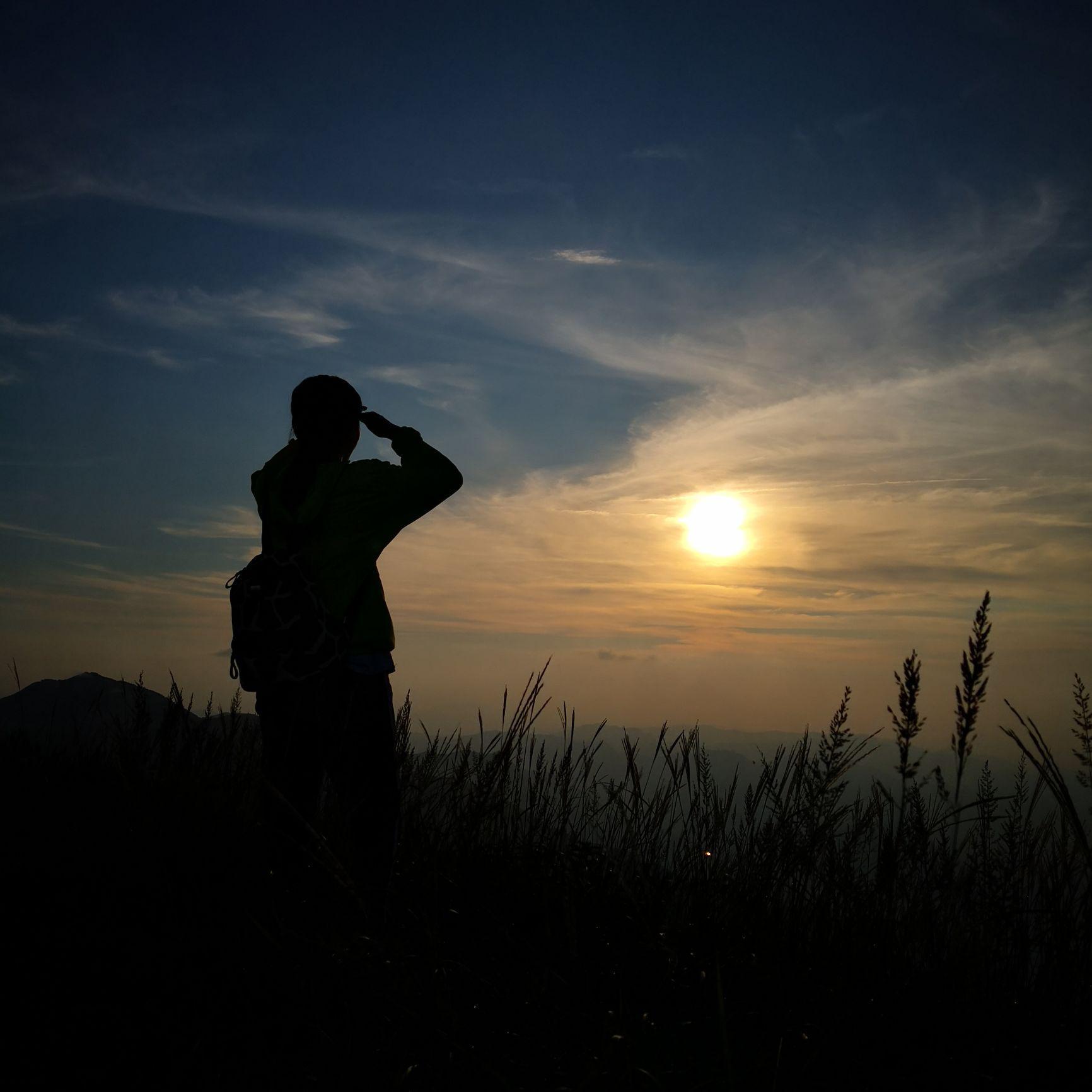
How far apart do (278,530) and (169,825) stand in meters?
1.50

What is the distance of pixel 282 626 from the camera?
2.69 metres

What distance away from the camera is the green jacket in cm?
281

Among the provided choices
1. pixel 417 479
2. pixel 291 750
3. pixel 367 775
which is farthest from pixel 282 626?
pixel 417 479

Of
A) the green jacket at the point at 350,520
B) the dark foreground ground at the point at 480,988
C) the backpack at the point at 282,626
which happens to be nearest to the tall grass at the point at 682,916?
the dark foreground ground at the point at 480,988

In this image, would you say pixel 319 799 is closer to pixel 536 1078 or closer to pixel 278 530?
pixel 278 530

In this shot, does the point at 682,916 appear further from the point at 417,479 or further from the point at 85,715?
the point at 85,715

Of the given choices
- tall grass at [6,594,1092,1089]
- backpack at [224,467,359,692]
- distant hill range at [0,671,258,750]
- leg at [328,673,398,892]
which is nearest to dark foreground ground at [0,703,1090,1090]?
tall grass at [6,594,1092,1089]

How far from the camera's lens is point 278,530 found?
287 cm

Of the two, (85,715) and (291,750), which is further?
(85,715)

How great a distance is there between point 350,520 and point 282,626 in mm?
469

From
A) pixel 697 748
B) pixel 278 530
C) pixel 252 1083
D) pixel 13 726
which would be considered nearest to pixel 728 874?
pixel 697 748

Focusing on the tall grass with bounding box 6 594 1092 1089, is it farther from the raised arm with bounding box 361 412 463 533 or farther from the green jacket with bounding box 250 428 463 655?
the raised arm with bounding box 361 412 463 533

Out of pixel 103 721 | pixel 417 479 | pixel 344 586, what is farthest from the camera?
pixel 103 721

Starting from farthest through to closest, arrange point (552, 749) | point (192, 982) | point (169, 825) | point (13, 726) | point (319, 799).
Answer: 1. point (13, 726)
2. point (552, 749)
3. point (169, 825)
4. point (319, 799)
5. point (192, 982)
